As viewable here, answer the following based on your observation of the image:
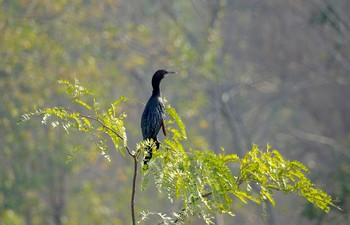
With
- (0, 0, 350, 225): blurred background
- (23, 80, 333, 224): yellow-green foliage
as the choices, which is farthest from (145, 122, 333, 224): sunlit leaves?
(0, 0, 350, 225): blurred background

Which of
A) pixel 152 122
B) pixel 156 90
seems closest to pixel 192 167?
pixel 152 122

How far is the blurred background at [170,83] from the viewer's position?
19.5 meters

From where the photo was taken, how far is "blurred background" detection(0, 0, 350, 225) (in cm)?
1952

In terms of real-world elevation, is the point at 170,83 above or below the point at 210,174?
above

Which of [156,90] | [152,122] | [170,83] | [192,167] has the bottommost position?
[192,167]

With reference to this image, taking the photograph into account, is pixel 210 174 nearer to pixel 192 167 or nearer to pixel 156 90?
pixel 192 167

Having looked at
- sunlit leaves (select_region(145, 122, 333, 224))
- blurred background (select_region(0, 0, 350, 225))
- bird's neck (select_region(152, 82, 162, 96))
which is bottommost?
sunlit leaves (select_region(145, 122, 333, 224))

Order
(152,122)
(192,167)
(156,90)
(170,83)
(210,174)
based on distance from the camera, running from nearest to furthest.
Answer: (210,174), (192,167), (152,122), (156,90), (170,83)

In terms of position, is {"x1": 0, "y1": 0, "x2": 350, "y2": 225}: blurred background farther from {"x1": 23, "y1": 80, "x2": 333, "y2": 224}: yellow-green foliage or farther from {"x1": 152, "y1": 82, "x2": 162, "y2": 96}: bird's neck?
{"x1": 23, "y1": 80, "x2": 333, "y2": 224}: yellow-green foliage

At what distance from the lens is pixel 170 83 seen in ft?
79.8

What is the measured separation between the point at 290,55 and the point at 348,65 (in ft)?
18.0

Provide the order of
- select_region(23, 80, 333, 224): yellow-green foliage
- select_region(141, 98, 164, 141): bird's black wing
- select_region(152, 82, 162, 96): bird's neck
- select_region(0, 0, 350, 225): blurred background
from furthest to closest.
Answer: select_region(0, 0, 350, 225): blurred background
select_region(152, 82, 162, 96): bird's neck
select_region(141, 98, 164, 141): bird's black wing
select_region(23, 80, 333, 224): yellow-green foliage

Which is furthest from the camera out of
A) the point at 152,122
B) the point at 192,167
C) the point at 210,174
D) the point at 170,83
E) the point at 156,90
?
the point at 170,83

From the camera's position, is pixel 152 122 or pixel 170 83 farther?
pixel 170 83
